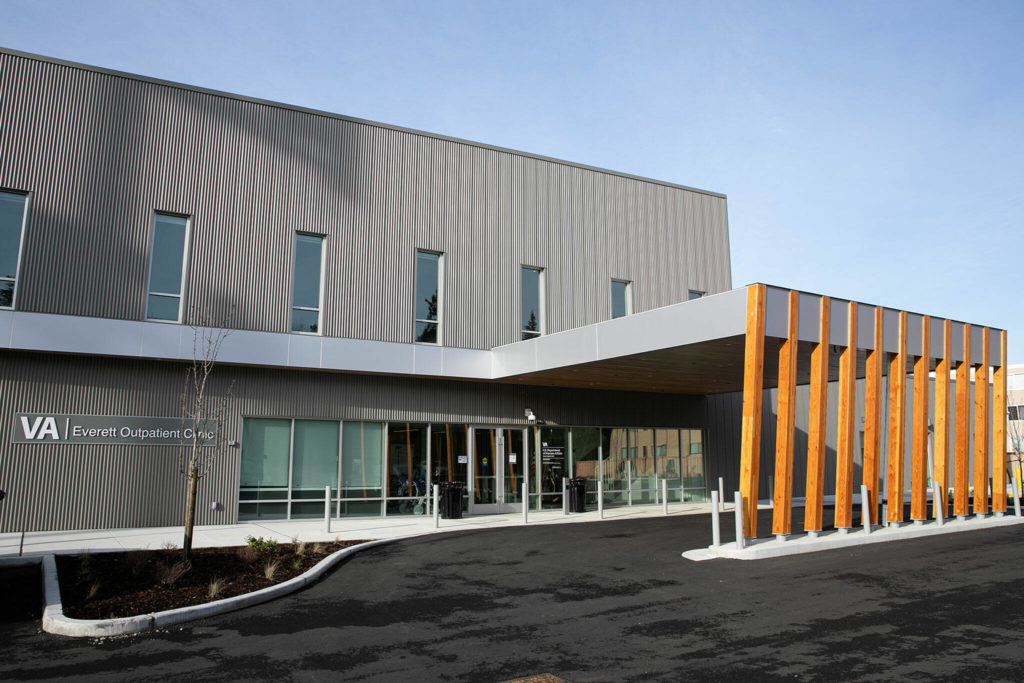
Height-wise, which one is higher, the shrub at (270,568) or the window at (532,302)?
the window at (532,302)

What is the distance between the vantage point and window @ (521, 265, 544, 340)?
2255 centimetres

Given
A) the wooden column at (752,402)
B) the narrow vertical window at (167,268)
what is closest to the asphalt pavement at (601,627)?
the wooden column at (752,402)

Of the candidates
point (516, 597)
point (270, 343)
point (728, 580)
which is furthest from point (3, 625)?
point (270, 343)

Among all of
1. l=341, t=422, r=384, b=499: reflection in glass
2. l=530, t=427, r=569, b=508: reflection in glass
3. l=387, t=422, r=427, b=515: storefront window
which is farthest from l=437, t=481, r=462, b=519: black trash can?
l=530, t=427, r=569, b=508: reflection in glass

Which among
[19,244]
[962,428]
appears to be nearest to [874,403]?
[962,428]

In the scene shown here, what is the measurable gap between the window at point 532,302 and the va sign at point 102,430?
921cm

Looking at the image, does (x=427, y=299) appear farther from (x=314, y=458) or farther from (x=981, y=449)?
(x=981, y=449)

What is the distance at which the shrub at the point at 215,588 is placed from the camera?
9.34 meters

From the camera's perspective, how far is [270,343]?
1838 centimetres

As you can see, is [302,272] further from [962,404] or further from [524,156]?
[962,404]

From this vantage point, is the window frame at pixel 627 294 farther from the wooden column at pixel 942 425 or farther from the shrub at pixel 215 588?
the shrub at pixel 215 588

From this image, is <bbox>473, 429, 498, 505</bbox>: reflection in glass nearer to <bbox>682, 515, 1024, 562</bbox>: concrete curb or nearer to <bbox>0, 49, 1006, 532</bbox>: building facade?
<bbox>0, 49, 1006, 532</bbox>: building facade

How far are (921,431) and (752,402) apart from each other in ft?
21.5

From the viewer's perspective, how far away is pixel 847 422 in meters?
14.8
